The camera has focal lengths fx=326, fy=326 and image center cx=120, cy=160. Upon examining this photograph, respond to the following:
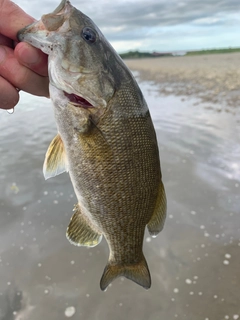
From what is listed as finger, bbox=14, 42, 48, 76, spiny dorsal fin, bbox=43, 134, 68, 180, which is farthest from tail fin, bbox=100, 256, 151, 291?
finger, bbox=14, 42, 48, 76

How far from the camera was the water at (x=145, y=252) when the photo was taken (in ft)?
11.2

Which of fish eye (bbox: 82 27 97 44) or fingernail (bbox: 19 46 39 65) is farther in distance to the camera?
fish eye (bbox: 82 27 97 44)

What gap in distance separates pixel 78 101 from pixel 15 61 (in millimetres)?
438

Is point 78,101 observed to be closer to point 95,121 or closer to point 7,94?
point 95,121

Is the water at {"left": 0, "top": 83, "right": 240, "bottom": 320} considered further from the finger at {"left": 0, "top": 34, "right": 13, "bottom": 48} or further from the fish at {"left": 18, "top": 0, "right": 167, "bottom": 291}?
the finger at {"left": 0, "top": 34, "right": 13, "bottom": 48}

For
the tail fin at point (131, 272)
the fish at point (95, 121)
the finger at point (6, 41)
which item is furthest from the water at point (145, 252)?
the finger at point (6, 41)

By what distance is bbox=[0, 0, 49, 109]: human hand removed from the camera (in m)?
1.84

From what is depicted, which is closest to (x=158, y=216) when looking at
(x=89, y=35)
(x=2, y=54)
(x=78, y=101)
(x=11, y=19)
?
(x=78, y=101)

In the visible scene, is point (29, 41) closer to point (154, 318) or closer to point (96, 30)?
point (96, 30)

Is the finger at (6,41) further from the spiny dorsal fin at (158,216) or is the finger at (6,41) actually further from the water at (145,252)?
the water at (145,252)

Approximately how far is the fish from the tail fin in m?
0.41

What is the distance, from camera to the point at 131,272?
231cm

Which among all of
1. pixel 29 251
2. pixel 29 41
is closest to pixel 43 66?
pixel 29 41

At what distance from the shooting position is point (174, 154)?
21.4 ft
